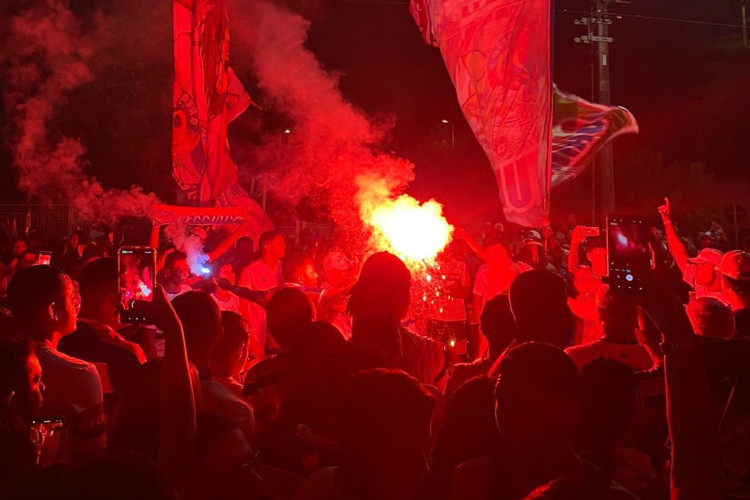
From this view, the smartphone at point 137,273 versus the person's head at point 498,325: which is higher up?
the smartphone at point 137,273

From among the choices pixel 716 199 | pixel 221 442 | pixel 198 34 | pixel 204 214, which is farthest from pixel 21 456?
pixel 716 199

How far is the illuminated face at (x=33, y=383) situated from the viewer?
2.43 metres

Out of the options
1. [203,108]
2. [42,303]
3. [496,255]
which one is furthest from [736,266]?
[203,108]

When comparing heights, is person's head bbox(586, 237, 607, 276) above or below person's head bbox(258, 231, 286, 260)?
below

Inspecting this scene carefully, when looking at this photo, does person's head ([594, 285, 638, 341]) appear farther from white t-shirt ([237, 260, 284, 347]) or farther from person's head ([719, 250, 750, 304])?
white t-shirt ([237, 260, 284, 347])

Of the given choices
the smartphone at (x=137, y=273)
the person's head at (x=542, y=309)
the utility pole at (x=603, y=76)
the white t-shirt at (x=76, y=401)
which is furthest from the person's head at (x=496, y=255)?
the utility pole at (x=603, y=76)

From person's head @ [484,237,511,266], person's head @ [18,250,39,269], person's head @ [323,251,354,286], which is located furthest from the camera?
person's head @ [18,250,39,269]

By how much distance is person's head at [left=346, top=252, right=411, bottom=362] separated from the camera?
3.86 meters

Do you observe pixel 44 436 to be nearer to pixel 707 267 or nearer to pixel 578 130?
pixel 707 267

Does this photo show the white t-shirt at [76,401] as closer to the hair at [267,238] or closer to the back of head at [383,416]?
the back of head at [383,416]

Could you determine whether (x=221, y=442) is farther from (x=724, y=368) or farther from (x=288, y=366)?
(x=724, y=368)

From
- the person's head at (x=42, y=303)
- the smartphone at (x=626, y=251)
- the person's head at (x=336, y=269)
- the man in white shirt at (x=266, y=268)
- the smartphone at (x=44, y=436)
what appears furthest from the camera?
the man in white shirt at (x=266, y=268)

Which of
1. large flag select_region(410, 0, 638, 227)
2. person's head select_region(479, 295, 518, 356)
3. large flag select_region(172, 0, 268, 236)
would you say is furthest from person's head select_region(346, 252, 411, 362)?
large flag select_region(172, 0, 268, 236)

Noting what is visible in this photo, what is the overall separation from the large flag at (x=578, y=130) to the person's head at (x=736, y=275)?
2.60 meters
